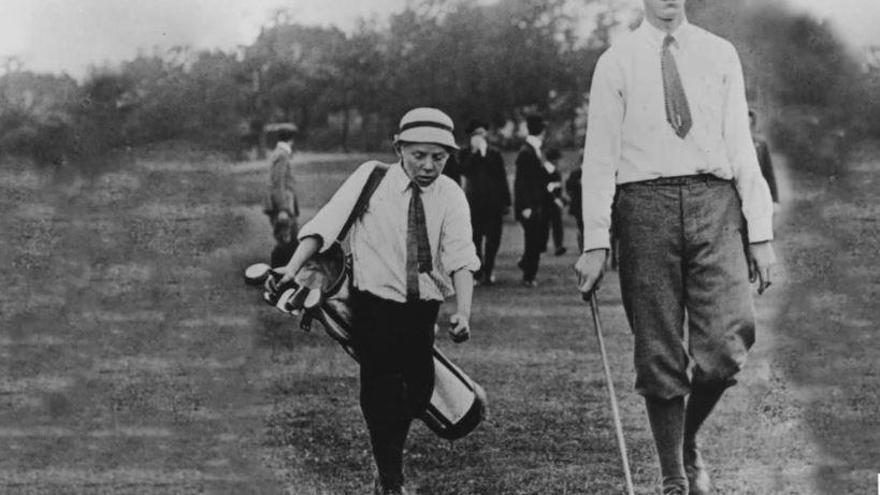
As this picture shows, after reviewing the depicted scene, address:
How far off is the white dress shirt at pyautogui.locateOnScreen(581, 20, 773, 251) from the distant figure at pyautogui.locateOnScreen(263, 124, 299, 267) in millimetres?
8121

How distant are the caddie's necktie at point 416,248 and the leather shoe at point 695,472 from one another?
3.99ft

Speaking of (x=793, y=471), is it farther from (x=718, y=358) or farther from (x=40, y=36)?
(x=40, y=36)

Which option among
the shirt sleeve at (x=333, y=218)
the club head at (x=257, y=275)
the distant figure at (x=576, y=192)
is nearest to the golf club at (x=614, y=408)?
the shirt sleeve at (x=333, y=218)

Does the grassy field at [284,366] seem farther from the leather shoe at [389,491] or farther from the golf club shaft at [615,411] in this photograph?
the golf club shaft at [615,411]

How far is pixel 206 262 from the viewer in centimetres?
1438

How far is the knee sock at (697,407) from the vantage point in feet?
18.1

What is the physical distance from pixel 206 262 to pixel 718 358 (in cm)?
970

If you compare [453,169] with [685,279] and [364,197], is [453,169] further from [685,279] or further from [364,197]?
[685,279]

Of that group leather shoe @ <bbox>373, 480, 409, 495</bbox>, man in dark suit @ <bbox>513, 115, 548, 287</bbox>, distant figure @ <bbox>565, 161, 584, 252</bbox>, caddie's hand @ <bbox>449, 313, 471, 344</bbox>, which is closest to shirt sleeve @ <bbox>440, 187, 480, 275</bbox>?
caddie's hand @ <bbox>449, 313, 471, 344</bbox>

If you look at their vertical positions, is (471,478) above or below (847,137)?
below

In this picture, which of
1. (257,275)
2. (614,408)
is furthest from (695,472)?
(257,275)

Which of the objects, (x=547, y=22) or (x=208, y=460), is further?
(x=547, y=22)

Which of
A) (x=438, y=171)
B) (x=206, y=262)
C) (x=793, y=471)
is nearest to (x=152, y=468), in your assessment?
(x=438, y=171)

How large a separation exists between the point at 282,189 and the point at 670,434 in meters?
8.42
